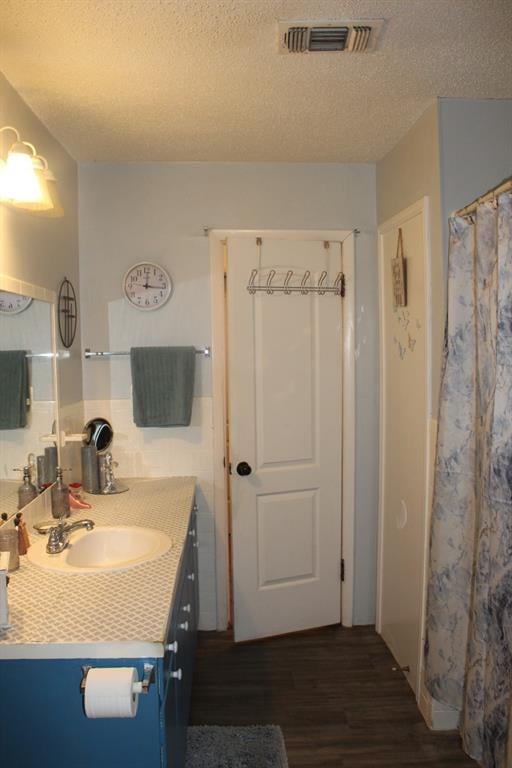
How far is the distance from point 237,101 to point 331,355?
4.34 feet

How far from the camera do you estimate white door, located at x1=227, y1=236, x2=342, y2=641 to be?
2738 mm

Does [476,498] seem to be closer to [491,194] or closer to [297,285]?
[491,194]

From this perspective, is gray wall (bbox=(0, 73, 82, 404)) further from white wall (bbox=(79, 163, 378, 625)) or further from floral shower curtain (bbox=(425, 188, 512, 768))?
floral shower curtain (bbox=(425, 188, 512, 768))

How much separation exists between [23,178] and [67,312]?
0.93 m

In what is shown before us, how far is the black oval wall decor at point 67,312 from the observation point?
243 centimetres

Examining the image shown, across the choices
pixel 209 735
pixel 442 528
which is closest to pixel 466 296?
pixel 442 528

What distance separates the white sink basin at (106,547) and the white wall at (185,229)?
805 mm

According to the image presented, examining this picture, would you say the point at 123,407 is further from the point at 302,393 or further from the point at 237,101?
the point at 237,101

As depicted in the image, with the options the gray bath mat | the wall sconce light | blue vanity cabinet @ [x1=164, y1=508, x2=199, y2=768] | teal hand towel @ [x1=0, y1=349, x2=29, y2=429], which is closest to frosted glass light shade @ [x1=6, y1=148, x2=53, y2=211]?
the wall sconce light

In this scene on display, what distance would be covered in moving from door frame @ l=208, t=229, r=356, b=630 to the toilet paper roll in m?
1.59

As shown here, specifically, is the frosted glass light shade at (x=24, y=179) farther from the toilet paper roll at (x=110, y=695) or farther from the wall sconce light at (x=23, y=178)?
the toilet paper roll at (x=110, y=695)

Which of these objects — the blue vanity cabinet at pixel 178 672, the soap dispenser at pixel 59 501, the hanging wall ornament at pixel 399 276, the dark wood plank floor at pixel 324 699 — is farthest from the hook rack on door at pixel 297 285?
the dark wood plank floor at pixel 324 699

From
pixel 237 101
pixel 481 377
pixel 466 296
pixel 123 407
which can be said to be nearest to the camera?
pixel 481 377

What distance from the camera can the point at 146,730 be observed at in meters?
1.30
